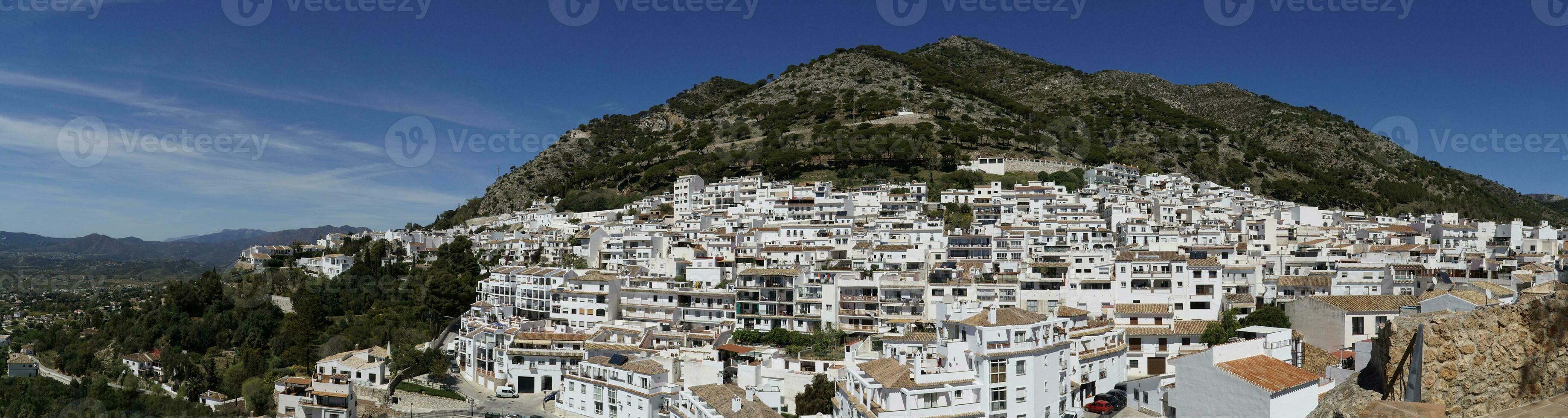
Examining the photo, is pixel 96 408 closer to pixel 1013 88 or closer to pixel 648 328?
pixel 648 328

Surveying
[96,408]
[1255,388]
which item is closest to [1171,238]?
[1255,388]

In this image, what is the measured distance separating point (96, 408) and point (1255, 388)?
44.5 m

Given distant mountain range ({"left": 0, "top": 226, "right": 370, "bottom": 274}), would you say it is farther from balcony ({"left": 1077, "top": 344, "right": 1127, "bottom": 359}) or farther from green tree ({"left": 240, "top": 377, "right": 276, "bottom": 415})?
balcony ({"left": 1077, "top": 344, "right": 1127, "bottom": 359})

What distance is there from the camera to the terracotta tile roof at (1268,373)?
15992 mm

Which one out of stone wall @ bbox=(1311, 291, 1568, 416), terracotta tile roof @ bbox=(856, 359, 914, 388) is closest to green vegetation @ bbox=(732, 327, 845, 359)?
terracotta tile roof @ bbox=(856, 359, 914, 388)

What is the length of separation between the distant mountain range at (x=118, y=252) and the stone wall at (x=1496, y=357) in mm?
115504

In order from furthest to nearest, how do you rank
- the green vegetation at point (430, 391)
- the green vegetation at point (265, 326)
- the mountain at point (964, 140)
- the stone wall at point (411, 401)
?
the mountain at point (964, 140) < the green vegetation at point (265, 326) < the green vegetation at point (430, 391) < the stone wall at point (411, 401)

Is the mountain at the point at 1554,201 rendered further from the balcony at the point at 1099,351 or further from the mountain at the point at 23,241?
the mountain at the point at 23,241

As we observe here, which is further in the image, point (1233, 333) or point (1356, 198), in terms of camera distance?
point (1356, 198)

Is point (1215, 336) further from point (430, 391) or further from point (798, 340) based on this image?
point (430, 391)

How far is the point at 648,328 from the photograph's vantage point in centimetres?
3578

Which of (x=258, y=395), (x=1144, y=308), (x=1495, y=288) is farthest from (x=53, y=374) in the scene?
(x=1495, y=288)

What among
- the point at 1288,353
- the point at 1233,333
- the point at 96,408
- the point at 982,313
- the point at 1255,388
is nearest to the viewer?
the point at 1255,388

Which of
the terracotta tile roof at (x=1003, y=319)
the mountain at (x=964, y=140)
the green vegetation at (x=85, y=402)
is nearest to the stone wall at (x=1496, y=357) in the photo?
the terracotta tile roof at (x=1003, y=319)
